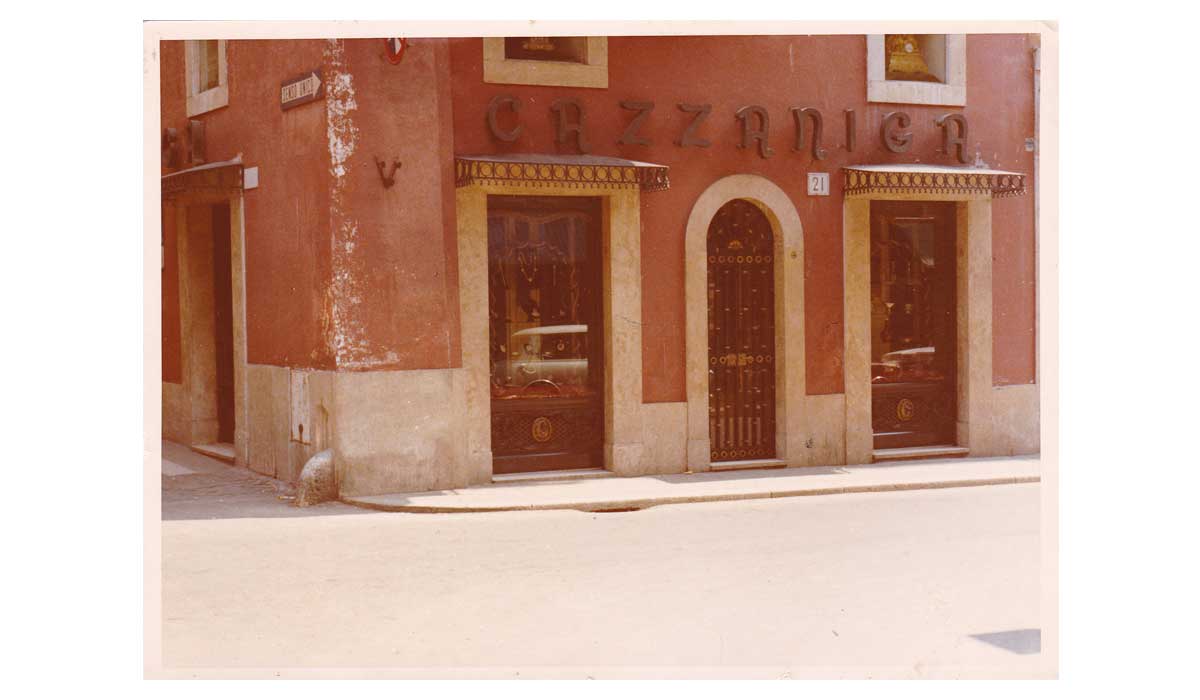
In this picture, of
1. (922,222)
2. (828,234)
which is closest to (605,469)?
(828,234)

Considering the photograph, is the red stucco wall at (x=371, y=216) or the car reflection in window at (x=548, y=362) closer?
the red stucco wall at (x=371, y=216)

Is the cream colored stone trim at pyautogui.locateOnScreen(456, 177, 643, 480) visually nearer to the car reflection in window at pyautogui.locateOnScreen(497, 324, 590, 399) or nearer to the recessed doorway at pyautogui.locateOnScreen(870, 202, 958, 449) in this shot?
the car reflection in window at pyautogui.locateOnScreen(497, 324, 590, 399)

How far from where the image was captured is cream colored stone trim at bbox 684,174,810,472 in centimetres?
1327

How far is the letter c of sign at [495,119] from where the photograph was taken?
40.3 ft

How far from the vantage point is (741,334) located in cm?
1376

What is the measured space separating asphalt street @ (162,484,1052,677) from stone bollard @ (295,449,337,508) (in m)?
0.61

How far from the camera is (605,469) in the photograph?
1306 cm

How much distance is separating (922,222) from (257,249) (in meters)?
6.82

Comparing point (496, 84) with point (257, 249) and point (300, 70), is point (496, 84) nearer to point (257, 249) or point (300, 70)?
point (300, 70)

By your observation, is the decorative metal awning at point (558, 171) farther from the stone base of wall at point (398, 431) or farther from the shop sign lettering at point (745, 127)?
the stone base of wall at point (398, 431)

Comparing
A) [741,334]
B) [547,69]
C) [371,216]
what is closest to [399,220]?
[371,216]

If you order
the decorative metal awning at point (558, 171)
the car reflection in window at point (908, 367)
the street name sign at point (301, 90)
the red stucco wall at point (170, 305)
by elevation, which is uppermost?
the street name sign at point (301, 90)

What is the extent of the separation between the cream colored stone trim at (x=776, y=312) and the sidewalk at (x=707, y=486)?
0.38 m

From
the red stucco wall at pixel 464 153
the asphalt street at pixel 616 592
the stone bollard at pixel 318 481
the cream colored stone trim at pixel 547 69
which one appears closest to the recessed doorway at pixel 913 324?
the red stucco wall at pixel 464 153
